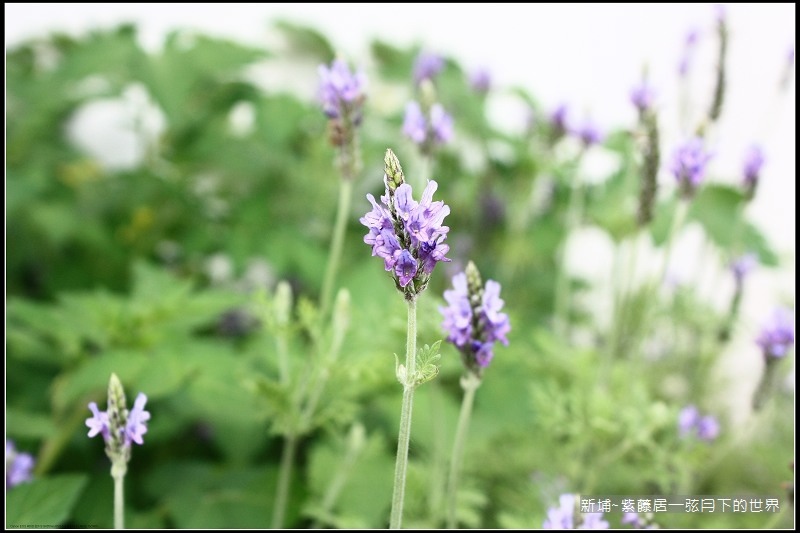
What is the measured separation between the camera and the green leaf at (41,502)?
60 centimetres

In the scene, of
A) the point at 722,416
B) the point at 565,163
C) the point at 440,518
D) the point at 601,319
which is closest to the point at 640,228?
the point at 565,163

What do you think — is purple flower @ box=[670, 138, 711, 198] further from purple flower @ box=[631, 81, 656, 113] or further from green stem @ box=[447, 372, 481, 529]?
green stem @ box=[447, 372, 481, 529]

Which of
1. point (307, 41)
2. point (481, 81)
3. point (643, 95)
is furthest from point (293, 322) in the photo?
point (307, 41)

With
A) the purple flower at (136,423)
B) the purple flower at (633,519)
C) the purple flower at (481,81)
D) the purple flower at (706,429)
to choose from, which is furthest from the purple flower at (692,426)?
the purple flower at (481,81)

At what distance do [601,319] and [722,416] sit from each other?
37 cm

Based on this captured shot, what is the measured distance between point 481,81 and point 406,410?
39.7 inches

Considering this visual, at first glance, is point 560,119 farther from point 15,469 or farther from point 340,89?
point 15,469

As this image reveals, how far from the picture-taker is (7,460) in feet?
2.19

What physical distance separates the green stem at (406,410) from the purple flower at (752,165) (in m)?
0.60

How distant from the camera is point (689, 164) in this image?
773 millimetres

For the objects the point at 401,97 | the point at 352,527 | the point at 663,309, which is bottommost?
the point at 352,527

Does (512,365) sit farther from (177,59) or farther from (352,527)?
(177,59)

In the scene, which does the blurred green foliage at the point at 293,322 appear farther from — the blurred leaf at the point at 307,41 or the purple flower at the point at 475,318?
the purple flower at the point at 475,318

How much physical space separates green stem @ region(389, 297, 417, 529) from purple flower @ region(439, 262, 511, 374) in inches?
2.3
